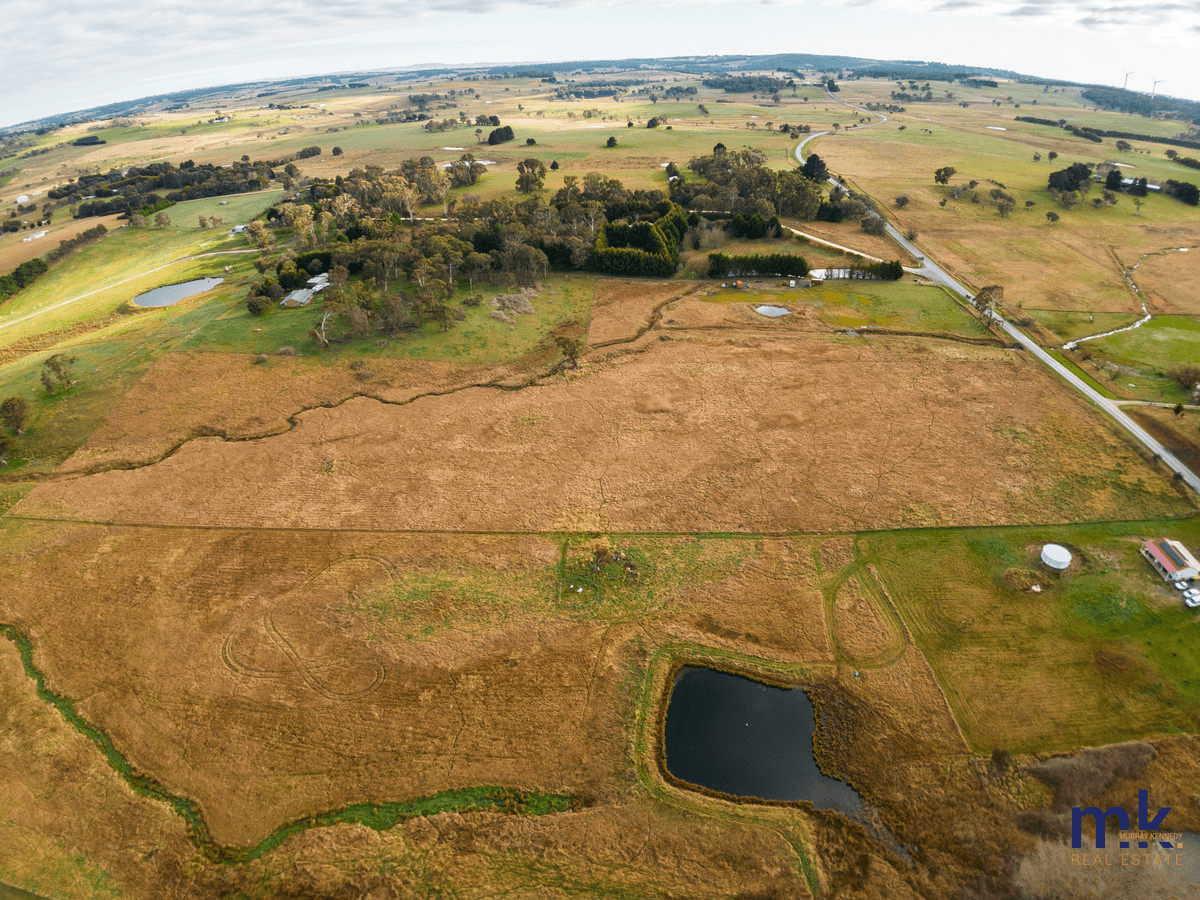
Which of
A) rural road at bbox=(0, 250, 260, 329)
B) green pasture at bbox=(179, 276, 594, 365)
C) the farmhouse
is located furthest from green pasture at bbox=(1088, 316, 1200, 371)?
rural road at bbox=(0, 250, 260, 329)

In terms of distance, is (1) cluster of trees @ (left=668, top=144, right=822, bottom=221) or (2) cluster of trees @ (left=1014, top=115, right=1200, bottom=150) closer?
(1) cluster of trees @ (left=668, top=144, right=822, bottom=221)

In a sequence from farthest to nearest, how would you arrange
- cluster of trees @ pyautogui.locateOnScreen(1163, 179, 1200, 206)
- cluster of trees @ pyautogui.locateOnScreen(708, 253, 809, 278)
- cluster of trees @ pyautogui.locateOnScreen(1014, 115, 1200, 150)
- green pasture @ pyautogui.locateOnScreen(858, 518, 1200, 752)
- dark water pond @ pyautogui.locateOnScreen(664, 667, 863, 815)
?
cluster of trees @ pyautogui.locateOnScreen(1014, 115, 1200, 150) < cluster of trees @ pyautogui.locateOnScreen(1163, 179, 1200, 206) < cluster of trees @ pyautogui.locateOnScreen(708, 253, 809, 278) < green pasture @ pyautogui.locateOnScreen(858, 518, 1200, 752) < dark water pond @ pyautogui.locateOnScreen(664, 667, 863, 815)

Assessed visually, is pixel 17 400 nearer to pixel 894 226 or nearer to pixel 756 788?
pixel 756 788

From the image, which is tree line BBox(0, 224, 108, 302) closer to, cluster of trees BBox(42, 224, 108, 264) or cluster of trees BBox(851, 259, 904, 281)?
cluster of trees BBox(42, 224, 108, 264)

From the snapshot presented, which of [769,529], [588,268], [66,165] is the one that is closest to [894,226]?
[588,268]

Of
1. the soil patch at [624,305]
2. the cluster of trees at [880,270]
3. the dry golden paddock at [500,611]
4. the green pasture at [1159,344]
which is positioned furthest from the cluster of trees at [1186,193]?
the soil patch at [624,305]

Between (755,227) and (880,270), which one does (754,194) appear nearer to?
(755,227)

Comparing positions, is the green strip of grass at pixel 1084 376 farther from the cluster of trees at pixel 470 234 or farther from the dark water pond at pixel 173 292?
the dark water pond at pixel 173 292
